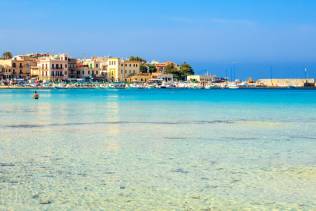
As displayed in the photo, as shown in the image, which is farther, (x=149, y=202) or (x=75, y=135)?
(x=75, y=135)

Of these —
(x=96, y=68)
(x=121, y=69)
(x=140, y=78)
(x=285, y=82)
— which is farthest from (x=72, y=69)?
(x=285, y=82)

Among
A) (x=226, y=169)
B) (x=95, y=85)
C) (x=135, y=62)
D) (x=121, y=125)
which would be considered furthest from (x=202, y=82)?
(x=226, y=169)

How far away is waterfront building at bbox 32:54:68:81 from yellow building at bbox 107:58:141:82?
9829 millimetres

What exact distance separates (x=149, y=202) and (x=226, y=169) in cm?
→ 280

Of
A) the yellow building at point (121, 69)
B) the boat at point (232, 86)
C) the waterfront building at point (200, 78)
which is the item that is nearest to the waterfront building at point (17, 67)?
the yellow building at point (121, 69)

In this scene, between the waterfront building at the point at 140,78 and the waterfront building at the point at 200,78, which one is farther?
the waterfront building at the point at 200,78

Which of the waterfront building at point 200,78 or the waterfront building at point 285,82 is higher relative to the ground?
the waterfront building at point 200,78

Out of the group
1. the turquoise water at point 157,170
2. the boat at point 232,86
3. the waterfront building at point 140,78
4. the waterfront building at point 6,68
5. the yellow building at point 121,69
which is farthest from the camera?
the boat at point 232,86

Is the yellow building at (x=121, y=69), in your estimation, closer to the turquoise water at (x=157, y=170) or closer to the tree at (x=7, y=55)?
the tree at (x=7, y=55)

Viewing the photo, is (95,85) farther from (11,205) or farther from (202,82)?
(11,205)

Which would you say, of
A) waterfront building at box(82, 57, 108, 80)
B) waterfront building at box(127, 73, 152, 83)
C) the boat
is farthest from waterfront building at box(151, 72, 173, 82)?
the boat

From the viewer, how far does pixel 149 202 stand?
26.1 ft

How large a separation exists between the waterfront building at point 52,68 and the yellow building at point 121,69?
9.83 metres

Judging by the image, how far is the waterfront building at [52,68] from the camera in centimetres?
11544
